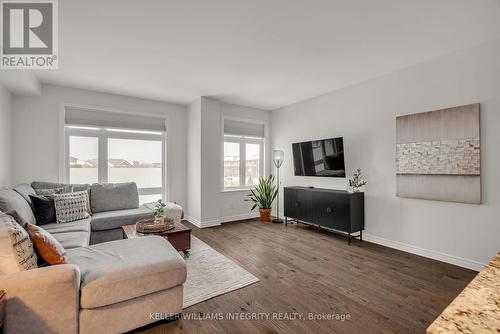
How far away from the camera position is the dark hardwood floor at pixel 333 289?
1795mm

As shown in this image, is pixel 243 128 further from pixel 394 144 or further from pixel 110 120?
pixel 394 144

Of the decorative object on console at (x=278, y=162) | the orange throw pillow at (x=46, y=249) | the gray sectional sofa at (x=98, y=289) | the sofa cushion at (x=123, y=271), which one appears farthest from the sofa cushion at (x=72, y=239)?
the decorative object on console at (x=278, y=162)

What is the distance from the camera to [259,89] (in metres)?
4.16

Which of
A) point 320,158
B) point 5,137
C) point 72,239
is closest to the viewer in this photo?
point 72,239

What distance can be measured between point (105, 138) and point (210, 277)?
11.2ft

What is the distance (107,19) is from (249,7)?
53.6 inches

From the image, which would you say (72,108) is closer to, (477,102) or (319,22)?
(319,22)

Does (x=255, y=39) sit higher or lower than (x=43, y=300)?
higher

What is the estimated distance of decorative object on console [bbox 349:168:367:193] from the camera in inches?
146

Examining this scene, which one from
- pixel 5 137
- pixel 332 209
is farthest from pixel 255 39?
pixel 5 137

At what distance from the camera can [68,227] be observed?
2.83 meters

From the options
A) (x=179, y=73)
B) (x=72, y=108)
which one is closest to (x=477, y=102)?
(x=179, y=73)

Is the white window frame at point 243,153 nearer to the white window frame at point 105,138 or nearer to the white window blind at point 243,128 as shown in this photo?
the white window blind at point 243,128

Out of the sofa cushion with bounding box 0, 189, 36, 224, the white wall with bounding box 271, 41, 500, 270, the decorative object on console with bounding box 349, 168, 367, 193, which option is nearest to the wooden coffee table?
the sofa cushion with bounding box 0, 189, 36, 224
